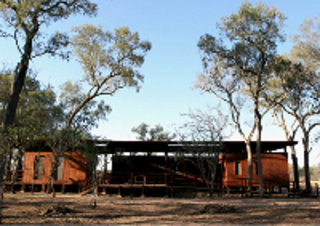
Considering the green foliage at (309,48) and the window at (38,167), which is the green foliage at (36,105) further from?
the green foliage at (309,48)

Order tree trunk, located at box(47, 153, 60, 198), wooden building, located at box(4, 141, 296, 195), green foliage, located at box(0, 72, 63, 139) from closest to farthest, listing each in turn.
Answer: tree trunk, located at box(47, 153, 60, 198), wooden building, located at box(4, 141, 296, 195), green foliage, located at box(0, 72, 63, 139)

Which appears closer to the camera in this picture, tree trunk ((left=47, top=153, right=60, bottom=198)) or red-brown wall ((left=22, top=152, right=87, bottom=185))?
tree trunk ((left=47, top=153, right=60, bottom=198))

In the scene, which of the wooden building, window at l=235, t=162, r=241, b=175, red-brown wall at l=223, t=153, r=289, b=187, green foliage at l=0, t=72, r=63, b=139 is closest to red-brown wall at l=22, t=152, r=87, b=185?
the wooden building

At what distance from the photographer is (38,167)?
74.5ft

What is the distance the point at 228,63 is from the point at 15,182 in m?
19.4

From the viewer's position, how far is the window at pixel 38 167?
74.1 ft

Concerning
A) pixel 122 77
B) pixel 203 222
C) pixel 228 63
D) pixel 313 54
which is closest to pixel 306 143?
pixel 313 54

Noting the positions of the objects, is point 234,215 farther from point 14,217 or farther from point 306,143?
point 306,143

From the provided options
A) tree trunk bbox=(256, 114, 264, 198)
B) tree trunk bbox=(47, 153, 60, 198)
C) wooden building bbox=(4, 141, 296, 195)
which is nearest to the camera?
tree trunk bbox=(47, 153, 60, 198)

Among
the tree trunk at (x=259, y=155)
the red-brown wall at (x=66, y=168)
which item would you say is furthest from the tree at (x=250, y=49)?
the red-brown wall at (x=66, y=168)

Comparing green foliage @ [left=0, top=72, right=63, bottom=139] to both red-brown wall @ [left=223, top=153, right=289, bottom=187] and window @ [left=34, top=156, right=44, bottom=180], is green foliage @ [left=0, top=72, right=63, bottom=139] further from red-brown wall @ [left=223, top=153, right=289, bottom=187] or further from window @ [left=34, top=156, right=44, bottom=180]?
red-brown wall @ [left=223, top=153, right=289, bottom=187]

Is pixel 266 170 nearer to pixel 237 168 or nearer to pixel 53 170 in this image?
pixel 237 168

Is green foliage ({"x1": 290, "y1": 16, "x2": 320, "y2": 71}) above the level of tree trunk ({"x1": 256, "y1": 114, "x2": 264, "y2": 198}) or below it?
above

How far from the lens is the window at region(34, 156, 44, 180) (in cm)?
2259
